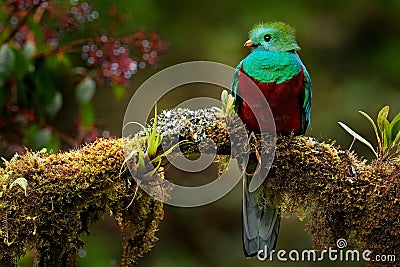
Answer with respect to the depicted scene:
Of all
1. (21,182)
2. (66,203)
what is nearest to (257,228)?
(66,203)

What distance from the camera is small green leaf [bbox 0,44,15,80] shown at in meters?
2.30

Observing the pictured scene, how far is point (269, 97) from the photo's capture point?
1925 millimetres

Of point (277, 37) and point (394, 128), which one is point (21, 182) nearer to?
point (277, 37)

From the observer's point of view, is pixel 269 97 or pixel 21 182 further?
pixel 269 97

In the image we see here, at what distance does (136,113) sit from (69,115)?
8.12ft

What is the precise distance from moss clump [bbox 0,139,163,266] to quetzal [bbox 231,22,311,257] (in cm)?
34

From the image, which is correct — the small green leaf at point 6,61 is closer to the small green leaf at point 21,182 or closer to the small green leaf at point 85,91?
the small green leaf at point 85,91

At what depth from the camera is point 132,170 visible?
170cm

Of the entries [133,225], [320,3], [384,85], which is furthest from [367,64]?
[133,225]

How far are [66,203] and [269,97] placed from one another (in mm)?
743

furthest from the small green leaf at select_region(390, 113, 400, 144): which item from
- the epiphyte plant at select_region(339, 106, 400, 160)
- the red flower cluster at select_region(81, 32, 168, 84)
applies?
the red flower cluster at select_region(81, 32, 168, 84)

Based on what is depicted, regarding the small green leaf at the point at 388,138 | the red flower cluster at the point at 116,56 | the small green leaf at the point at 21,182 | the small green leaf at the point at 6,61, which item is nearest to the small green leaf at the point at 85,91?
the red flower cluster at the point at 116,56

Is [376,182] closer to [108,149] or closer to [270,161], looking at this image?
[270,161]

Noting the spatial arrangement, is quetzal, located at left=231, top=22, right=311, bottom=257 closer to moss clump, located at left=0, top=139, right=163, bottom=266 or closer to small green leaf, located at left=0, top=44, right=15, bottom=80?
moss clump, located at left=0, top=139, right=163, bottom=266
